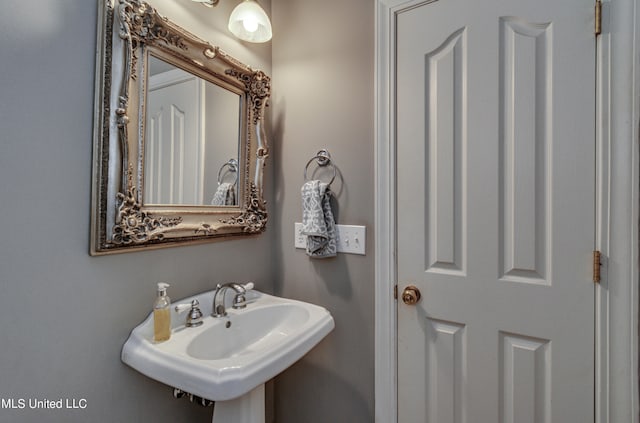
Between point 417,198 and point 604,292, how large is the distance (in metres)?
0.60

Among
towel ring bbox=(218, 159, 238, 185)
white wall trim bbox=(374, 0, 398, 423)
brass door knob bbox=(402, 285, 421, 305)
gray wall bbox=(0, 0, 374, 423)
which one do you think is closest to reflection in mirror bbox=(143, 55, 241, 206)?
towel ring bbox=(218, 159, 238, 185)

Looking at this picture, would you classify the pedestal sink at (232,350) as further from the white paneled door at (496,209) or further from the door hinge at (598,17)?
the door hinge at (598,17)

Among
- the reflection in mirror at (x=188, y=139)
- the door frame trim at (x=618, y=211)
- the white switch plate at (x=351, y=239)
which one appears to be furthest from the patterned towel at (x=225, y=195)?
the door frame trim at (x=618, y=211)

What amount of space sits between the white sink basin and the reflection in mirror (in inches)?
15.8

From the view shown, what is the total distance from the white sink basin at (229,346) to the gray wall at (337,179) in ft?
0.65

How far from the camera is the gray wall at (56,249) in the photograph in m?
0.71

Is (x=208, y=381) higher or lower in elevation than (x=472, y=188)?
lower

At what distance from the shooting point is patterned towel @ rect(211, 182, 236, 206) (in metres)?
1.22

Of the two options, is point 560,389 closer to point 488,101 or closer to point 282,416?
point 488,101

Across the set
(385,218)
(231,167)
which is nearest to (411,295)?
(385,218)

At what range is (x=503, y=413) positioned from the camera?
1.01 meters

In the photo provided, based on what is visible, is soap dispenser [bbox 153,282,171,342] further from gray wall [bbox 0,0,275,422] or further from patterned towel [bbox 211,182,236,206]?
patterned towel [bbox 211,182,236,206]

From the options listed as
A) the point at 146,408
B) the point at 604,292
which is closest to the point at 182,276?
the point at 146,408

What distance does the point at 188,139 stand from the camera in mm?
1116
